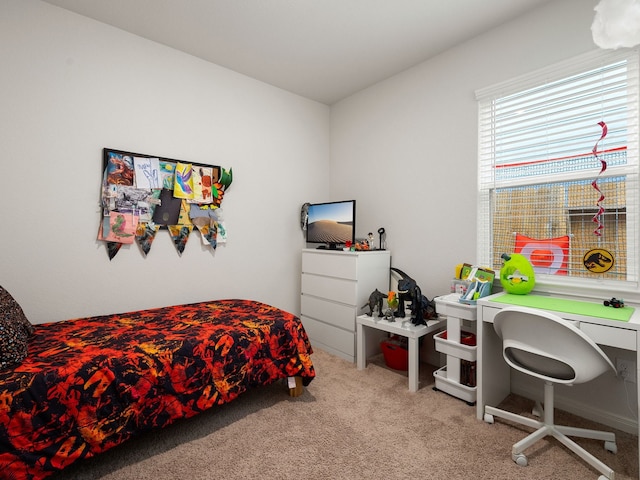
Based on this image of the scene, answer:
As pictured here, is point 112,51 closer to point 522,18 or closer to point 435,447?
point 522,18

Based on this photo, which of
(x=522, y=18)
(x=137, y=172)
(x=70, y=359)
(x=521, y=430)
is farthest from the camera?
(x=137, y=172)

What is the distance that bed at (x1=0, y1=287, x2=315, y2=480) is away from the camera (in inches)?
54.7

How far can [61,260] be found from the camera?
2.30 meters

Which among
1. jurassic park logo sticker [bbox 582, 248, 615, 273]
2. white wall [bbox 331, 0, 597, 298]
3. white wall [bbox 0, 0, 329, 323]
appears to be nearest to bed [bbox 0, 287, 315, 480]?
white wall [bbox 0, 0, 329, 323]

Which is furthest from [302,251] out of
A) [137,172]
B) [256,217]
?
[137,172]

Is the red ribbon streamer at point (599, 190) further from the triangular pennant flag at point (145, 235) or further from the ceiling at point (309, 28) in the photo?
the triangular pennant flag at point (145, 235)

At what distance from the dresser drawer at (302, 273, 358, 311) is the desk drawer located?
65.1 inches

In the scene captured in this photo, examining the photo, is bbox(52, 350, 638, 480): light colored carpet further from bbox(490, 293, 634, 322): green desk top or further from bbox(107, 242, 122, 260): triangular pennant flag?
bbox(107, 242, 122, 260): triangular pennant flag

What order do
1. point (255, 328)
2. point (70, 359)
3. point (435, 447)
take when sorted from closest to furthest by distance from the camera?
1. point (70, 359)
2. point (435, 447)
3. point (255, 328)

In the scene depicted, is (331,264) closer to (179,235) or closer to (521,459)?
(179,235)

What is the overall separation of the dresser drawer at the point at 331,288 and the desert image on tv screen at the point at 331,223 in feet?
1.34

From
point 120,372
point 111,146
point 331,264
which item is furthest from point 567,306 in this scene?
point 111,146

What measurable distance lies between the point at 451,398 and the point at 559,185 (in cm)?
165

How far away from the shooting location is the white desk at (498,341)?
61.4 inches
